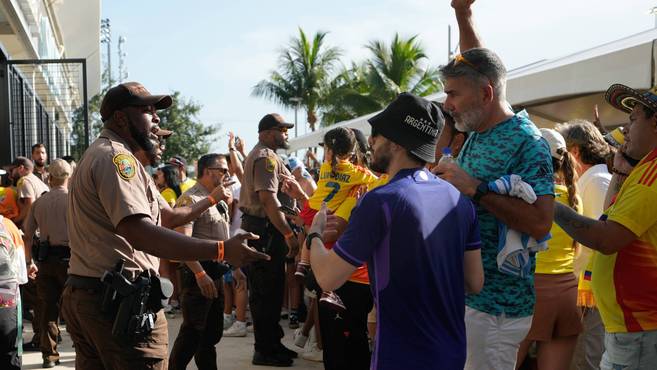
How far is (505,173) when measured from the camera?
329 cm

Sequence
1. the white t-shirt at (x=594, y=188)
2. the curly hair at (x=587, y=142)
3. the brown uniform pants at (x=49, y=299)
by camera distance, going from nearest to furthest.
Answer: the white t-shirt at (x=594, y=188) → the curly hair at (x=587, y=142) → the brown uniform pants at (x=49, y=299)

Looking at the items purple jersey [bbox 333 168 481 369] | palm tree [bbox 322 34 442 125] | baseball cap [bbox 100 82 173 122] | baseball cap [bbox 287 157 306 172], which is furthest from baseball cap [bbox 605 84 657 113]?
palm tree [bbox 322 34 442 125]

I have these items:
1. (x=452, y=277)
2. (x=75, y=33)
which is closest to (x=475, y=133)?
(x=452, y=277)

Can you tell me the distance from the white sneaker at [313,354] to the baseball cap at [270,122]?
2.35m

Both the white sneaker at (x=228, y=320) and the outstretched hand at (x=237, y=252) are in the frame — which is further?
the white sneaker at (x=228, y=320)

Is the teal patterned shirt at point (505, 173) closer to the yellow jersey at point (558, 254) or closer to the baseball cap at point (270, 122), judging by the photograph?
the yellow jersey at point (558, 254)

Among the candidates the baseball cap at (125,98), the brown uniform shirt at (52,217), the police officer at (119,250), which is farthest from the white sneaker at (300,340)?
the baseball cap at (125,98)

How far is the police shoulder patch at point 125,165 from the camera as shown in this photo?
3527 millimetres

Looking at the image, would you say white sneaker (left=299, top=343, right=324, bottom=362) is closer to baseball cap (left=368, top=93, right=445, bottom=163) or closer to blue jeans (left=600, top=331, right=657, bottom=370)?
blue jeans (left=600, top=331, right=657, bottom=370)

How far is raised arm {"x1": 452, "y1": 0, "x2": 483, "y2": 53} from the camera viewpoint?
12.6 feet

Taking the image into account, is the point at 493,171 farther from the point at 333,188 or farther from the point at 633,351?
the point at 333,188

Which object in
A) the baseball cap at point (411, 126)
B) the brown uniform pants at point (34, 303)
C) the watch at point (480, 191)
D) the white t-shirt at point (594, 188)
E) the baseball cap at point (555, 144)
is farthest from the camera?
the brown uniform pants at point (34, 303)

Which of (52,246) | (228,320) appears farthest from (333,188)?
(228,320)

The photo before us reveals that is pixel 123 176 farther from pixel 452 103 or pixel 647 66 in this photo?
pixel 647 66
